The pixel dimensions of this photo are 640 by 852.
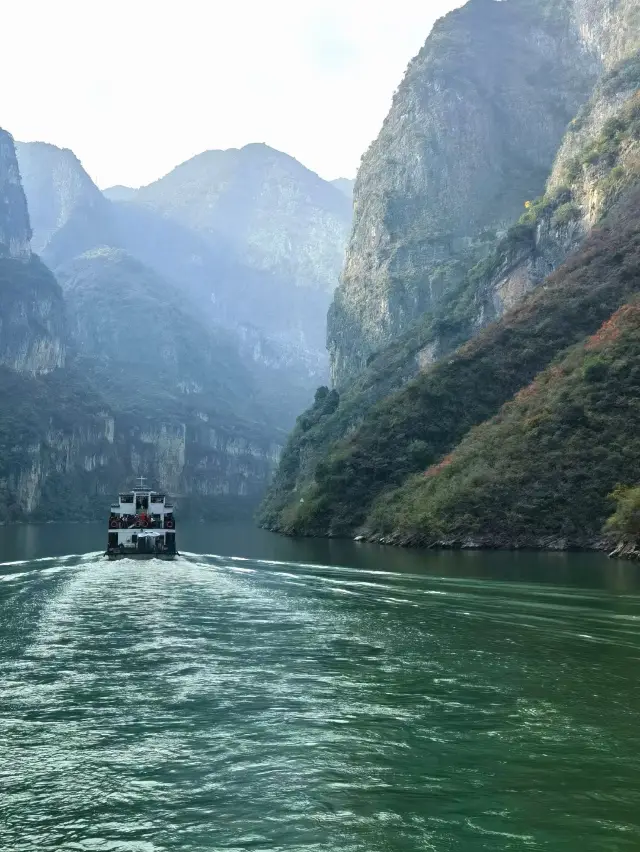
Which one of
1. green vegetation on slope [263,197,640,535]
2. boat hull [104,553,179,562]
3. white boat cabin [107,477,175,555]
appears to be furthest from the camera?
green vegetation on slope [263,197,640,535]

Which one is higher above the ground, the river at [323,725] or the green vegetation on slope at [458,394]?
the green vegetation on slope at [458,394]

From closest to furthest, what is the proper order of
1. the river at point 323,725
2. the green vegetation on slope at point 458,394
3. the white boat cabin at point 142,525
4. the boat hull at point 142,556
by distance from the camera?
the river at point 323,725, the boat hull at point 142,556, the white boat cabin at point 142,525, the green vegetation on slope at point 458,394

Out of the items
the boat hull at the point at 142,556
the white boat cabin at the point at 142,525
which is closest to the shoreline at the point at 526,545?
the white boat cabin at the point at 142,525

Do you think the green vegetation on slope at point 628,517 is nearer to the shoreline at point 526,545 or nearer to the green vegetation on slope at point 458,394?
the shoreline at point 526,545

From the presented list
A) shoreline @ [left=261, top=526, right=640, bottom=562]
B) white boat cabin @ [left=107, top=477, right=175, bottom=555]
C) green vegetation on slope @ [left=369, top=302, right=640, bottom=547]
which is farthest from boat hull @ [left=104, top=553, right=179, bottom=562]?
green vegetation on slope @ [left=369, top=302, right=640, bottom=547]

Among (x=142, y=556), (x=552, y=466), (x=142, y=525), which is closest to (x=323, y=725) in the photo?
(x=142, y=556)

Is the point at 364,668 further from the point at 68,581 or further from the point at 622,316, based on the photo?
A: the point at 622,316

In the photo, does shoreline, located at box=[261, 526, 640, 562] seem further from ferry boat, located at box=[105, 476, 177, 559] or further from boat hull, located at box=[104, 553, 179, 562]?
boat hull, located at box=[104, 553, 179, 562]

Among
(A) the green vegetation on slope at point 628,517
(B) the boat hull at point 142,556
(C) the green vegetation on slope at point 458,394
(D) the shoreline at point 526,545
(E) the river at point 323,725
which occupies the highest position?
(C) the green vegetation on slope at point 458,394
